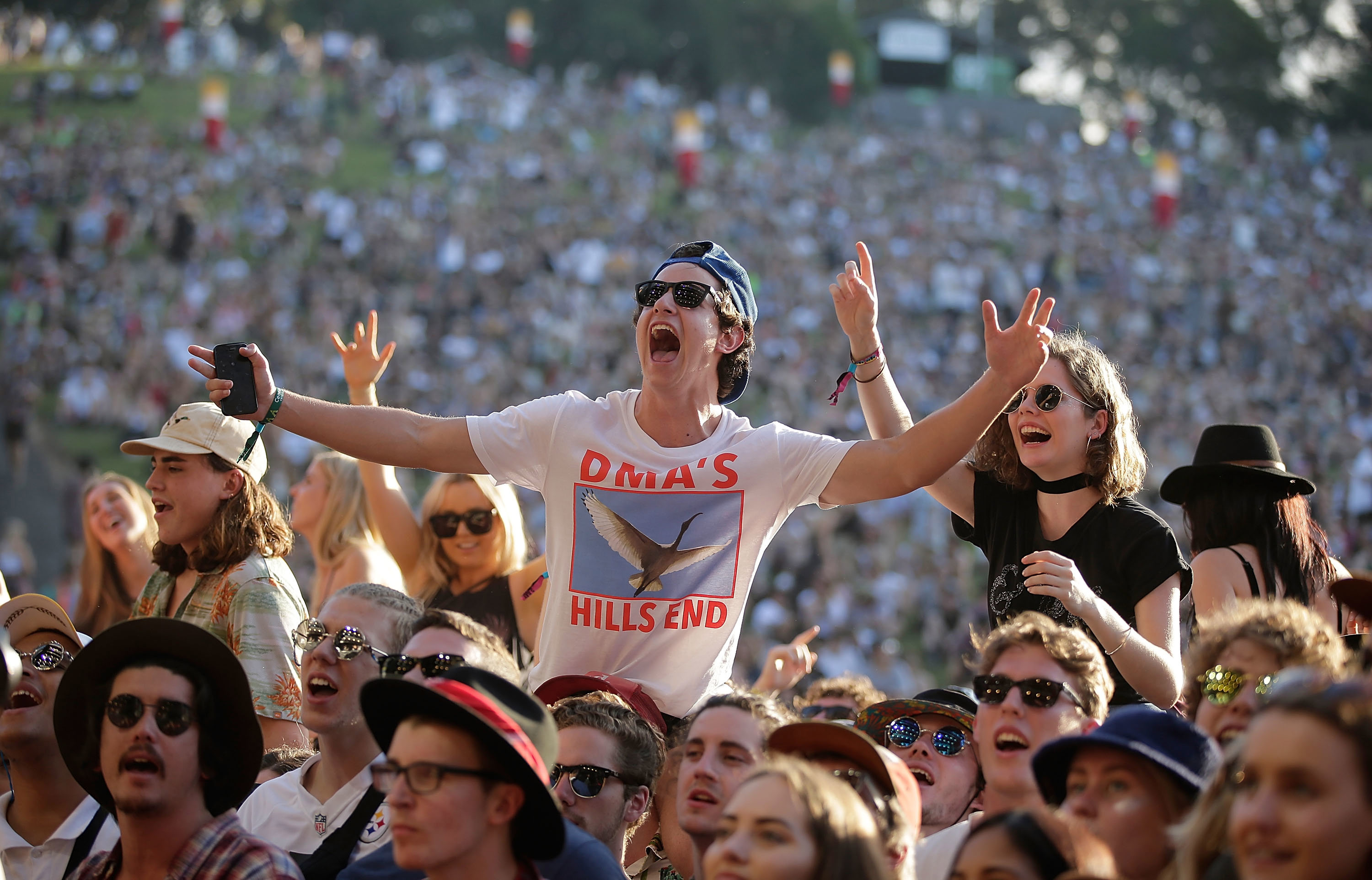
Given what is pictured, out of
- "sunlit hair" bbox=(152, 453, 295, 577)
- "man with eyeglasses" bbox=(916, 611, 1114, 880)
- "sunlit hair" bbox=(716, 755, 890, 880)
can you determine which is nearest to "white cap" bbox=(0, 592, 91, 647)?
"sunlit hair" bbox=(152, 453, 295, 577)

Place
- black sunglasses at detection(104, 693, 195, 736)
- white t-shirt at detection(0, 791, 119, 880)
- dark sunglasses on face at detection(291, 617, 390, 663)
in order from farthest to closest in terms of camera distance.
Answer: dark sunglasses on face at detection(291, 617, 390, 663)
white t-shirt at detection(0, 791, 119, 880)
black sunglasses at detection(104, 693, 195, 736)

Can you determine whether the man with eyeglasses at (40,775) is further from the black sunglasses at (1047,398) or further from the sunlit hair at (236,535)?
the black sunglasses at (1047,398)

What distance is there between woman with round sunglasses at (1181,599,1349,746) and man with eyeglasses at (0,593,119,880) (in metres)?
2.41

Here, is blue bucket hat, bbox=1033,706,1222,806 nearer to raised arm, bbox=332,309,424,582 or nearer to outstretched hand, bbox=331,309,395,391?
raised arm, bbox=332,309,424,582

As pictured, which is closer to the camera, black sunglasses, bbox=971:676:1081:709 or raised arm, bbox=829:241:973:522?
black sunglasses, bbox=971:676:1081:709

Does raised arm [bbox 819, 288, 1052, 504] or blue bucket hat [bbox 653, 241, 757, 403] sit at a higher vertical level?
blue bucket hat [bbox 653, 241, 757, 403]

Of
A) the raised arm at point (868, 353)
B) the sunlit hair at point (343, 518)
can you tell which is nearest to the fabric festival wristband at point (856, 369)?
the raised arm at point (868, 353)

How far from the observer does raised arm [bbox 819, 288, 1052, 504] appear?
9.52ft

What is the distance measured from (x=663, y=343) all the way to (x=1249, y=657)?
1503 millimetres

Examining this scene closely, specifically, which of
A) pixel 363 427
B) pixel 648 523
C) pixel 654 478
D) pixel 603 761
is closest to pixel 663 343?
pixel 654 478

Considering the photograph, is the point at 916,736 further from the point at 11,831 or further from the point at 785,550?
the point at 785,550

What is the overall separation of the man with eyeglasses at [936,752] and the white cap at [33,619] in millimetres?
2046

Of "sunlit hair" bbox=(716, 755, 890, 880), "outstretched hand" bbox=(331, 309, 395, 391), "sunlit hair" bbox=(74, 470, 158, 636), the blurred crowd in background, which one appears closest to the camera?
"sunlit hair" bbox=(716, 755, 890, 880)

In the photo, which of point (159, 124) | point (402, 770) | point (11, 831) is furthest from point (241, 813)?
point (159, 124)
